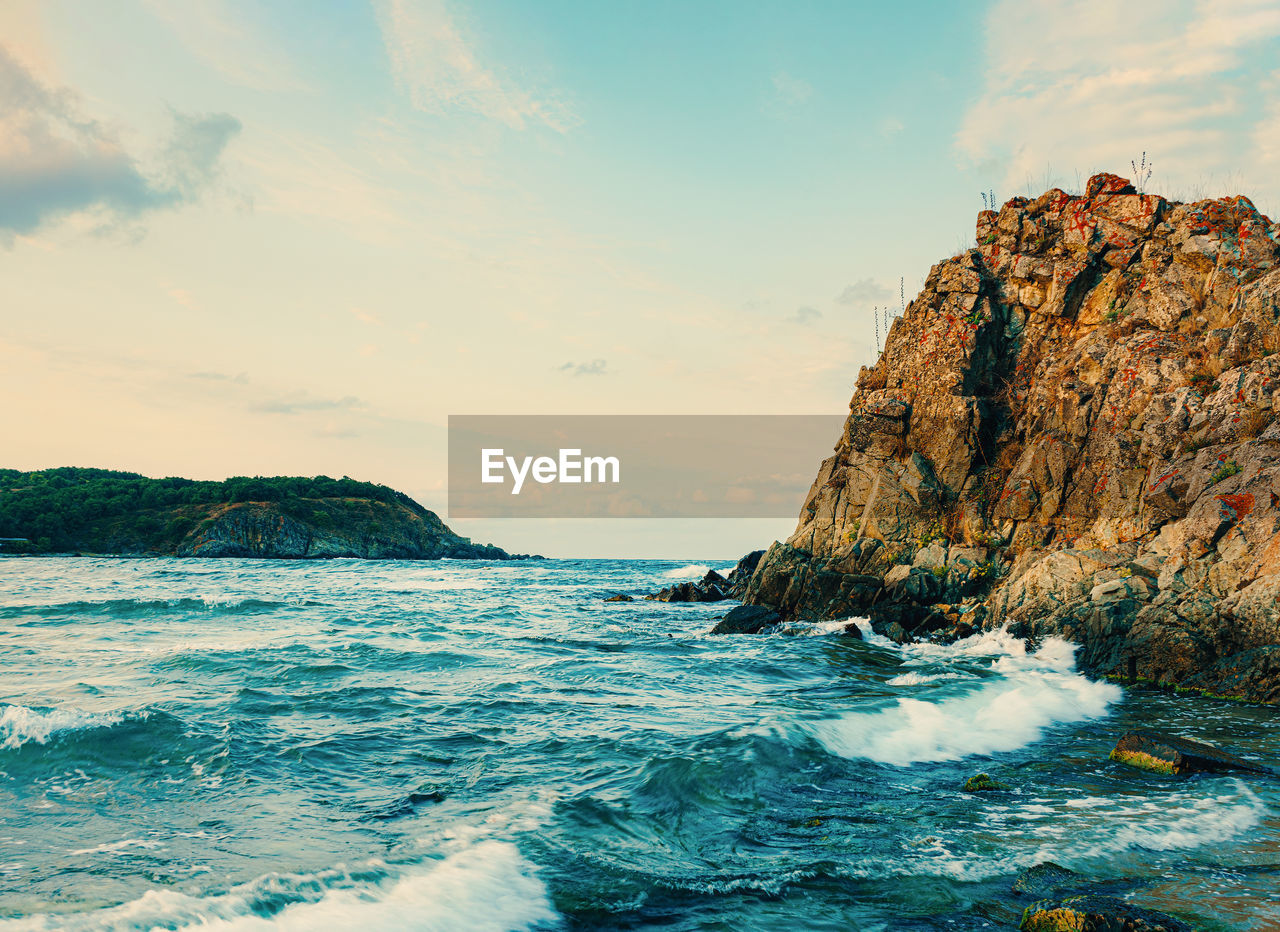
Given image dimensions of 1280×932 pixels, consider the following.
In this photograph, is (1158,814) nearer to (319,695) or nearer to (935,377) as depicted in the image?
(319,695)

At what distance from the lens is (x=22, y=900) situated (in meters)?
6.55

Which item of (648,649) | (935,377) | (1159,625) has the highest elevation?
(935,377)

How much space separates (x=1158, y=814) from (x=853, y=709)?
21.9 feet

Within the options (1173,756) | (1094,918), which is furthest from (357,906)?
(1173,756)

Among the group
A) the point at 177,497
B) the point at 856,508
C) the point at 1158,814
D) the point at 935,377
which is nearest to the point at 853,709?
the point at 1158,814

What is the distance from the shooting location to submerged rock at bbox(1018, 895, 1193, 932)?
5586 millimetres

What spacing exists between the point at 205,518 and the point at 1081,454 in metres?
118

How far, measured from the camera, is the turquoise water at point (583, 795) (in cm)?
685

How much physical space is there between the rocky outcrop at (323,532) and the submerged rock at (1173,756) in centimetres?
11565

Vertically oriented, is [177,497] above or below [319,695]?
above

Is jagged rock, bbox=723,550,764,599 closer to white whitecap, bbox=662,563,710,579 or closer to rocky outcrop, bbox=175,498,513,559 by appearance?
white whitecap, bbox=662,563,710,579

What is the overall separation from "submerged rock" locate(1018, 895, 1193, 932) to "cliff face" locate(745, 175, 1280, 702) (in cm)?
1434

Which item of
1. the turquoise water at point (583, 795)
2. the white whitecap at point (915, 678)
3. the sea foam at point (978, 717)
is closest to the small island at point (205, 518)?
the turquoise water at point (583, 795)

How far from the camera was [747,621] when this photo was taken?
29531 millimetres
